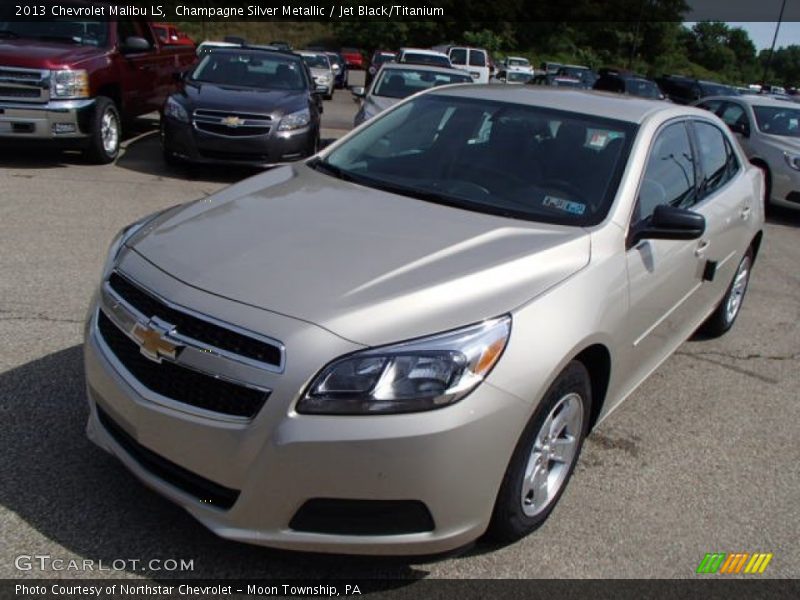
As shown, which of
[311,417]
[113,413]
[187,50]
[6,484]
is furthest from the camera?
[187,50]

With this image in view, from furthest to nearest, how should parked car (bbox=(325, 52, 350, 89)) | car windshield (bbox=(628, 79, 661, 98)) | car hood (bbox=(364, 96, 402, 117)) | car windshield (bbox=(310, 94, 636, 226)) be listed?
parked car (bbox=(325, 52, 350, 89))
car windshield (bbox=(628, 79, 661, 98))
car hood (bbox=(364, 96, 402, 117))
car windshield (bbox=(310, 94, 636, 226))

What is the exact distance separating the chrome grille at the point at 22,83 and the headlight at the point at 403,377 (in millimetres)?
7835

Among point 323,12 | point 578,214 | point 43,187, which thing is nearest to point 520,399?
point 578,214

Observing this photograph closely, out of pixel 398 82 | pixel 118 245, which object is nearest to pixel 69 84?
pixel 398 82

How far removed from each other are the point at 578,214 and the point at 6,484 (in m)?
2.56

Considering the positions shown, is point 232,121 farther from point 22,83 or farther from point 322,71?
point 322,71

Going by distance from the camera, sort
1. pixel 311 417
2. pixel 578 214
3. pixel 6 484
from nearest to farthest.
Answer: pixel 311 417, pixel 6 484, pixel 578 214

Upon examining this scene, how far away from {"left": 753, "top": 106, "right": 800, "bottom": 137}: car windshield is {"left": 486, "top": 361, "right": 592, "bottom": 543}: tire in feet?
31.5

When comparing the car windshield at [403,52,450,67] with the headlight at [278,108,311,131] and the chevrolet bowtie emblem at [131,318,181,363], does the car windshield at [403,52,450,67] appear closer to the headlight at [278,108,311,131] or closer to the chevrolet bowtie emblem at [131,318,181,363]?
the headlight at [278,108,311,131]

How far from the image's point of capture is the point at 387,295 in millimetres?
2496

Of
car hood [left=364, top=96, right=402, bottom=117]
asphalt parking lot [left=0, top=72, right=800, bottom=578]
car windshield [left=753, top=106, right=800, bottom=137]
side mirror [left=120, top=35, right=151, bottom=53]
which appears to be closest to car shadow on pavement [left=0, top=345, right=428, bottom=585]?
asphalt parking lot [left=0, top=72, right=800, bottom=578]

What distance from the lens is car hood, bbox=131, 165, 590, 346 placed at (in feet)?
8.02

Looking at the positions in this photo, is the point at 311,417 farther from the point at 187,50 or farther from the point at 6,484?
the point at 187,50

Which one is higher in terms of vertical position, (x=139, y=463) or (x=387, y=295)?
(x=387, y=295)
